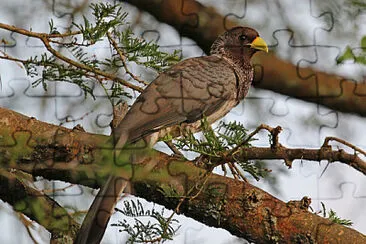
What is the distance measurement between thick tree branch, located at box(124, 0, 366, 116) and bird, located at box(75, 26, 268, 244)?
123 mm

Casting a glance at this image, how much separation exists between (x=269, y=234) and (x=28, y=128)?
706 mm

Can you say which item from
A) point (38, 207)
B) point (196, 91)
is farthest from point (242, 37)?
point (38, 207)

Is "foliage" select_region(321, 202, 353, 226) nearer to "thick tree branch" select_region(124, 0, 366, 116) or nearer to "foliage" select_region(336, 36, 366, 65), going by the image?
"thick tree branch" select_region(124, 0, 366, 116)

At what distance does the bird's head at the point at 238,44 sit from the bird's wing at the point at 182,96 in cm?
16

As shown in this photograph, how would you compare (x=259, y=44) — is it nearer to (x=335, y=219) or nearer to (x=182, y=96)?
(x=182, y=96)

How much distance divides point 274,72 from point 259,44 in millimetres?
215

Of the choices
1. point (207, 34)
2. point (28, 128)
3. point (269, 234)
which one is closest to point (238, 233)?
→ point (269, 234)

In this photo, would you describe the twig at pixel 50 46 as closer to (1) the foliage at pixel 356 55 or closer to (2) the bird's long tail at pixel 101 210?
(2) the bird's long tail at pixel 101 210

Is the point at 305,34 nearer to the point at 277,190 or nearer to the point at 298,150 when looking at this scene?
the point at 277,190

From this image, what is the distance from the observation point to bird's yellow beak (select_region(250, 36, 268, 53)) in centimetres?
321

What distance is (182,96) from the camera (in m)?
2.79

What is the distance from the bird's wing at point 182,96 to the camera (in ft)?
8.09

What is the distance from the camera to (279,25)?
127 inches

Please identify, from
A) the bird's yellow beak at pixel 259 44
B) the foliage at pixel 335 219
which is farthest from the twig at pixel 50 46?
the bird's yellow beak at pixel 259 44
